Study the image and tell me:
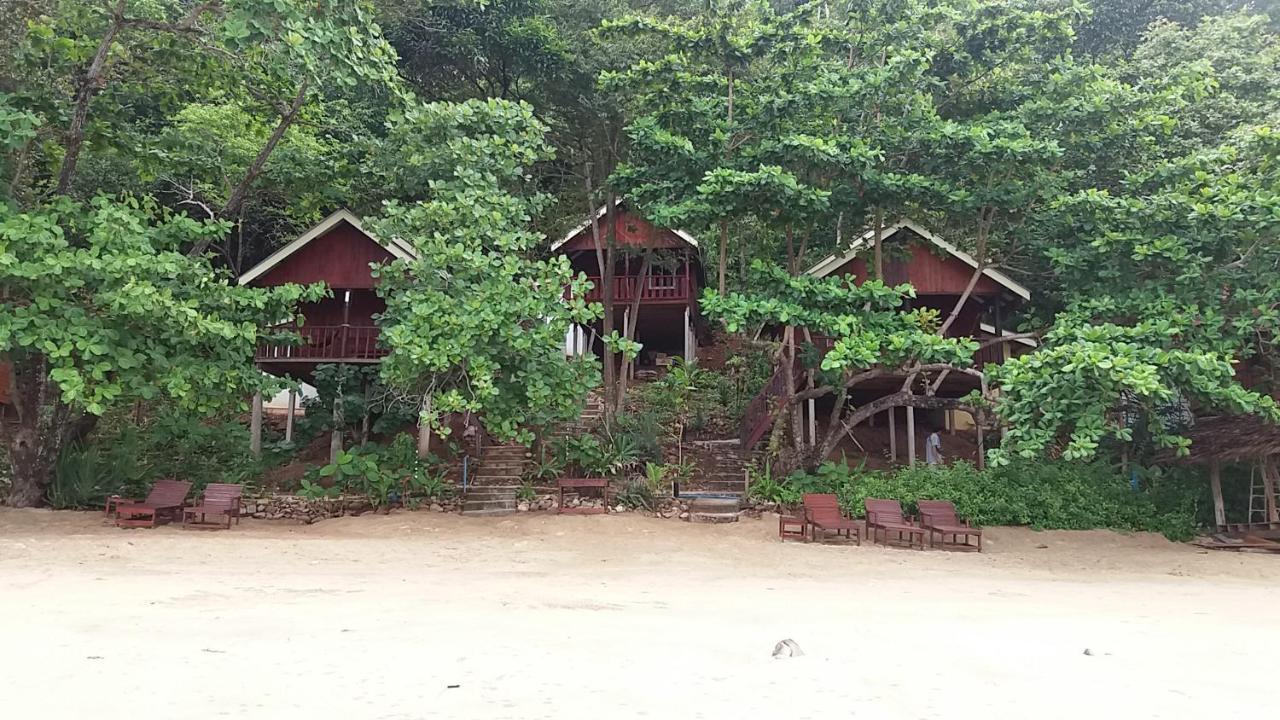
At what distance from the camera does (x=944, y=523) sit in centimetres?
1253

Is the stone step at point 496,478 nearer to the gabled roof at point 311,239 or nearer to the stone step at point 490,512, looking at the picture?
the stone step at point 490,512

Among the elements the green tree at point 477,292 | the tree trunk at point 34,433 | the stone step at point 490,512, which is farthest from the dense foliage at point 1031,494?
the tree trunk at point 34,433

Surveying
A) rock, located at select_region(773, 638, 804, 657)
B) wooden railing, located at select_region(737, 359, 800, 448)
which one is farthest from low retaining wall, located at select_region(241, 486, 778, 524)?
rock, located at select_region(773, 638, 804, 657)

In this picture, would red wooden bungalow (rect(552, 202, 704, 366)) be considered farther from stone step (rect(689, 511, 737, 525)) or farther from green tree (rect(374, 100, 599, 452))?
stone step (rect(689, 511, 737, 525))

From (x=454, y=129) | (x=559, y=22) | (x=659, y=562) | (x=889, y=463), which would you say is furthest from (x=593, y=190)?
(x=659, y=562)

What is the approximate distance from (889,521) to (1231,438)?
19.3 ft

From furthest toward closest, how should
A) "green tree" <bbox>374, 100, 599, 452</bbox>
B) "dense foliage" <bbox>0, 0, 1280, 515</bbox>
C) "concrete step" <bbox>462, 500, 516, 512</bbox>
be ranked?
"concrete step" <bbox>462, 500, 516, 512</bbox> → "green tree" <bbox>374, 100, 599, 452</bbox> → "dense foliage" <bbox>0, 0, 1280, 515</bbox>

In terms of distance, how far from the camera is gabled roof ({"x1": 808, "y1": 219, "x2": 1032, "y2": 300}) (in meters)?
16.2

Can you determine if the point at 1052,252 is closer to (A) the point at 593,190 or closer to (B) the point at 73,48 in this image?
(A) the point at 593,190

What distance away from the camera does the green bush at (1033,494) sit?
544 inches

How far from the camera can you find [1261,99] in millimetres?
17953

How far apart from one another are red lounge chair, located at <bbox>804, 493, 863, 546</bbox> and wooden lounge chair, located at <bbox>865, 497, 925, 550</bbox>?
297 millimetres

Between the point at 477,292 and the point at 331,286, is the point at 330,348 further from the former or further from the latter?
the point at 477,292

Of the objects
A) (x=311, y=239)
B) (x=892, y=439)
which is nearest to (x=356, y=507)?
(x=311, y=239)
